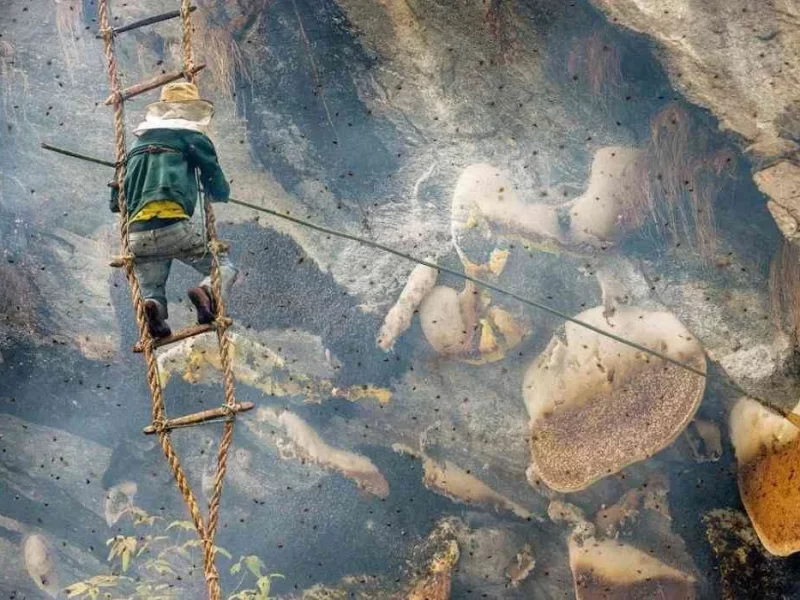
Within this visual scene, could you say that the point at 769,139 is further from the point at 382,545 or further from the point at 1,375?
the point at 1,375

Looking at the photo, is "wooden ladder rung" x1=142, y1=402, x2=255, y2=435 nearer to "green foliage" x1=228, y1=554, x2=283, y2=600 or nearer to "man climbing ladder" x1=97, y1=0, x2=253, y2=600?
"man climbing ladder" x1=97, y1=0, x2=253, y2=600

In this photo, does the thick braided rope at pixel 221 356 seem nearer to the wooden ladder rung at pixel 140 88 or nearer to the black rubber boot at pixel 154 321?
the wooden ladder rung at pixel 140 88

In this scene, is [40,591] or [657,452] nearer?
[657,452]

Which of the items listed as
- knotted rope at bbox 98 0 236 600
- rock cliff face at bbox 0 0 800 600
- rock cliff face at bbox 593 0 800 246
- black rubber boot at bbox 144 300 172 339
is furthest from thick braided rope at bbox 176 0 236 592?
rock cliff face at bbox 593 0 800 246

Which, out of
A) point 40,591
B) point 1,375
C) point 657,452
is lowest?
point 40,591

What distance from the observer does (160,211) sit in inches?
202

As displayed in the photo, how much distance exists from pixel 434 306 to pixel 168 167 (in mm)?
2052

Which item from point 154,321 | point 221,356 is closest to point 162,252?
point 154,321

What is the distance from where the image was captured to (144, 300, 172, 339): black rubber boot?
17.0 ft

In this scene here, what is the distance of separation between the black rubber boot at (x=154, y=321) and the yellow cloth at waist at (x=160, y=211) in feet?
1.30

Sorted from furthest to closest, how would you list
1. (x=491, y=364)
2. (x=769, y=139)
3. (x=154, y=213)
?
(x=491, y=364) < (x=769, y=139) < (x=154, y=213)

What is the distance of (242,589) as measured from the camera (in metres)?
6.75

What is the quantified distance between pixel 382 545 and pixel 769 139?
10.6 feet

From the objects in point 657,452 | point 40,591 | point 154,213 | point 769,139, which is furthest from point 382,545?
point 769,139
